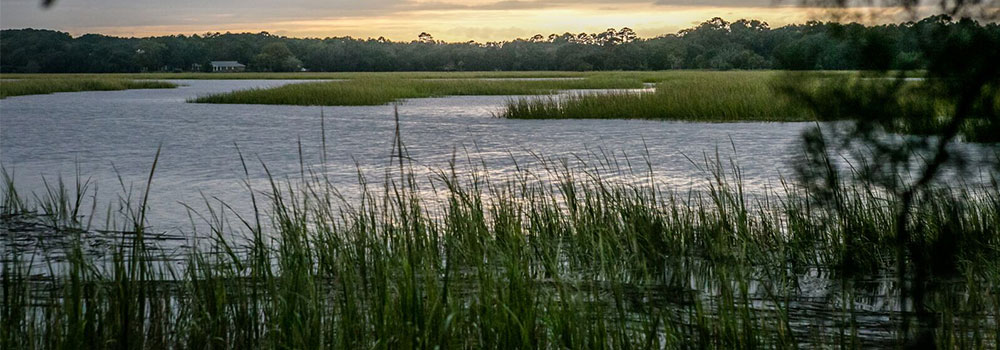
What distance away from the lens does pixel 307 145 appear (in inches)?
535

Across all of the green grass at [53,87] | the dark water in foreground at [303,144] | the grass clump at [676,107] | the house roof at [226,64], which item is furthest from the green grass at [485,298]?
the house roof at [226,64]

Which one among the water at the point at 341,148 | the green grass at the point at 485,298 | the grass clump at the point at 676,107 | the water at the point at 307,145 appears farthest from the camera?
the grass clump at the point at 676,107

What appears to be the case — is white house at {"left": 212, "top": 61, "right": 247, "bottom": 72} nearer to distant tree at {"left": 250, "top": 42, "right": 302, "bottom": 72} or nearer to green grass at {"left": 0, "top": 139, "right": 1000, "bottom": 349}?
distant tree at {"left": 250, "top": 42, "right": 302, "bottom": 72}

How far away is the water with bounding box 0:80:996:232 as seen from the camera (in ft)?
30.1

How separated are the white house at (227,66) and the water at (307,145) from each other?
81483mm

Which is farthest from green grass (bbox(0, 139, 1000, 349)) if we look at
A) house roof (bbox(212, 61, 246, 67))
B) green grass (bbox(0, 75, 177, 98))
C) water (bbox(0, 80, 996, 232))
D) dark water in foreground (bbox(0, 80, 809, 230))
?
house roof (bbox(212, 61, 246, 67))

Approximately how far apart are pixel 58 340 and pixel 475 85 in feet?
113

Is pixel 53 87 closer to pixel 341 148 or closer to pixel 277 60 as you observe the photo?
pixel 341 148

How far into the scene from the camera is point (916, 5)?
2646 millimetres

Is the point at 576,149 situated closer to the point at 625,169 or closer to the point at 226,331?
the point at 625,169

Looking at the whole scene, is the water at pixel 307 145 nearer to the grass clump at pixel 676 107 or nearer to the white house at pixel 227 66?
the grass clump at pixel 676 107

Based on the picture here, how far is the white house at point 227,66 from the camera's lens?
331 ft

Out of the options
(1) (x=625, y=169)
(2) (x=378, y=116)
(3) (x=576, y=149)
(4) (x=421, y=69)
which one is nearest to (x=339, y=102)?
(2) (x=378, y=116)

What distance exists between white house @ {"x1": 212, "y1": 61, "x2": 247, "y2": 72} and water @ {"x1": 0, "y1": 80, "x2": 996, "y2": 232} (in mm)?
81483
